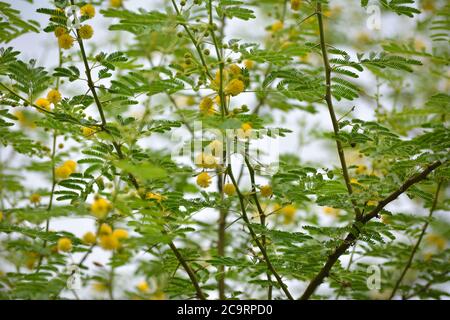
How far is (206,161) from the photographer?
179cm

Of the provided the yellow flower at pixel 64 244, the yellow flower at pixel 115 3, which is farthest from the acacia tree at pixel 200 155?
the yellow flower at pixel 115 3

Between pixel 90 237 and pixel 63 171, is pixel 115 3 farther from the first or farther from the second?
pixel 90 237

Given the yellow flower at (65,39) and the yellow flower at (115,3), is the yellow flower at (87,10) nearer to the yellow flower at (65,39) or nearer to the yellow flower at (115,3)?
the yellow flower at (65,39)

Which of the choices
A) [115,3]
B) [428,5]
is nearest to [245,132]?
[115,3]

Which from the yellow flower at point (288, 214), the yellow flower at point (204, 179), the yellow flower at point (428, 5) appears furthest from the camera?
the yellow flower at point (428, 5)

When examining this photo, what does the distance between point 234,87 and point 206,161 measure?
27cm

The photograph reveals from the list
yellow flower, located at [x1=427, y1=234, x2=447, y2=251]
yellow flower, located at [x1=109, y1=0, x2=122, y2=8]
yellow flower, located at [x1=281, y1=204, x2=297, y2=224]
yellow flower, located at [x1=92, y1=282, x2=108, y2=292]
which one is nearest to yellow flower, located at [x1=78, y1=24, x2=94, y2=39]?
yellow flower, located at [x1=109, y1=0, x2=122, y2=8]

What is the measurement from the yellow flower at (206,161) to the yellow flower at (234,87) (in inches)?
8.9

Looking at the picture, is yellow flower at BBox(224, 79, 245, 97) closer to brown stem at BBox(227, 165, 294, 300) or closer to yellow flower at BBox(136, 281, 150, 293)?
brown stem at BBox(227, 165, 294, 300)

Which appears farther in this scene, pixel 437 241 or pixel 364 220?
pixel 437 241

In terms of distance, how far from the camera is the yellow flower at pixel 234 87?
170 centimetres

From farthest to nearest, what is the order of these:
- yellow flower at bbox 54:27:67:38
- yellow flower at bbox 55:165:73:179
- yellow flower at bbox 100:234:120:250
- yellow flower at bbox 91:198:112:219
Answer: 1. yellow flower at bbox 55:165:73:179
2. yellow flower at bbox 54:27:67:38
3. yellow flower at bbox 100:234:120:250
4. yellow flower at bbox 91:198:112:219

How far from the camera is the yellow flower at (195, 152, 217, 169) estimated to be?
179 centimetres

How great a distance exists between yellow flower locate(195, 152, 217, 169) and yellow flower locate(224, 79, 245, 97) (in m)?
0.23
